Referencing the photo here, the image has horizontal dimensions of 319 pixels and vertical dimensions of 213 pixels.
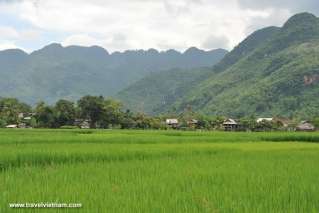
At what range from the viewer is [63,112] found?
63000mm

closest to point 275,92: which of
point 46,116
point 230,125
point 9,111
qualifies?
point 230,125

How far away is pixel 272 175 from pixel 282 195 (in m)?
2.34

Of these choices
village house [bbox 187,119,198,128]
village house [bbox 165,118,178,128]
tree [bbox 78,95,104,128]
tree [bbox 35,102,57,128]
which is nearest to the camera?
tree [bbox 35,102,57,128]

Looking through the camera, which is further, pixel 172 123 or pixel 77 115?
pixel 172 123

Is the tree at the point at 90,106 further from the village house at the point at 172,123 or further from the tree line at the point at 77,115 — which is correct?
the village house at the point at 172,123

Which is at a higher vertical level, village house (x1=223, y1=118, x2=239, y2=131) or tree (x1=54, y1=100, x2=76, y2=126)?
tree (x1=54, y1=100, x2=76, y2=126)

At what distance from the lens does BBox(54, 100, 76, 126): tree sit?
205 feet

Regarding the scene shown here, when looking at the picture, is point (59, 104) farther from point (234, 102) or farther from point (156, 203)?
point (234, 102)

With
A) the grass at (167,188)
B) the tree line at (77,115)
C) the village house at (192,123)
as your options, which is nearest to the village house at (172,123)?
the village house at (192,123)

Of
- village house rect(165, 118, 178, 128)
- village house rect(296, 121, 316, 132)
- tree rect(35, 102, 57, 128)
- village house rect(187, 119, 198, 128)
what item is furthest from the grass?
village house rect(296, 121, 316, 132)

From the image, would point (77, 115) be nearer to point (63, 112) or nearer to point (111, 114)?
point (63, 112)

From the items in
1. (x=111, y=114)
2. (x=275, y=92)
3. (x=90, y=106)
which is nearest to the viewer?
(x=90, y=106)

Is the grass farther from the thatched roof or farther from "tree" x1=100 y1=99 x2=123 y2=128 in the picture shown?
the thatched roof

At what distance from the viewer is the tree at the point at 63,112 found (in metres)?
62.6
